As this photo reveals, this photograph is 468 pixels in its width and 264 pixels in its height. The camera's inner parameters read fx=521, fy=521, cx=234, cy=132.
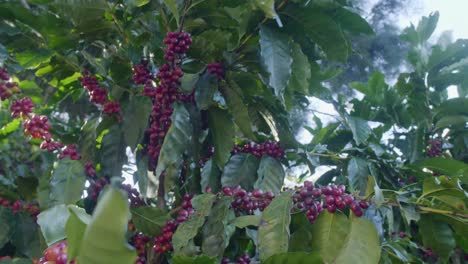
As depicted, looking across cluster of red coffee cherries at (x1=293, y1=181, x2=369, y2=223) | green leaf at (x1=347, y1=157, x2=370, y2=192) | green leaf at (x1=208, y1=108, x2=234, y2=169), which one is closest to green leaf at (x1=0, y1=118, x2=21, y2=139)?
green leaf at (x1=208, y1=108, x2=234, y2=169)

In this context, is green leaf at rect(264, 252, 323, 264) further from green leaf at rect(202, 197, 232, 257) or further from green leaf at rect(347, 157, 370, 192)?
green leaf at rect(347, 157, 370, 192)

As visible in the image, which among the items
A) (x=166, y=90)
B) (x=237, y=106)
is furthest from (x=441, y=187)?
(x=166, y=90)

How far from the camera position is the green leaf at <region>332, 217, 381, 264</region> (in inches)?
32.7

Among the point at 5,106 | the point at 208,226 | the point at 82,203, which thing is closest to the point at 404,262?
the point at 208,226

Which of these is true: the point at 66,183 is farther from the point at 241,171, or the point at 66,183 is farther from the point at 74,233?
the point at 74,233

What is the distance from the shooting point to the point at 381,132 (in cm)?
202

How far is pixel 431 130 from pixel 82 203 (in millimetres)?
1447

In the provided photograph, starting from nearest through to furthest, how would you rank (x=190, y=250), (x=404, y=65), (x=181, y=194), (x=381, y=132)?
(x=190, y=250), (x=181, y=194), (x=381, y=132), (x=404, y=65)

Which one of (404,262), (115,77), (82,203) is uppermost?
(115,77)

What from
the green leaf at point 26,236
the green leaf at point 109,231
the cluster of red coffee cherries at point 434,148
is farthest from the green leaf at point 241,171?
the cluster of red coffee cherries at point 434,148

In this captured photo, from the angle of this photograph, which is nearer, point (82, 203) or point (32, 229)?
point (82, 203)

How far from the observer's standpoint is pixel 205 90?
4.07 feet

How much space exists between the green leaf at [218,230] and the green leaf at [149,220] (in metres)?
0.13

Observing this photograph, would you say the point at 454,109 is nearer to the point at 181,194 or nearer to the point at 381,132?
the point at 381,132
